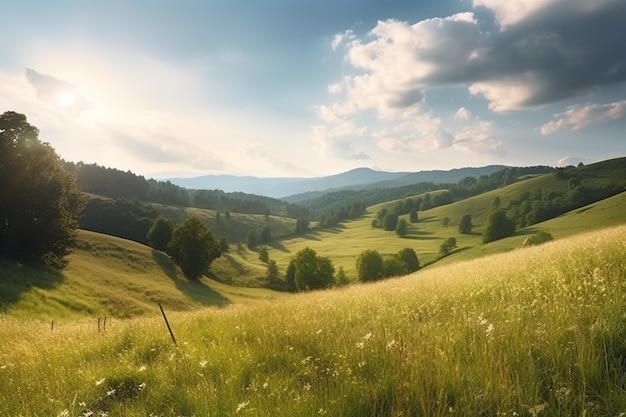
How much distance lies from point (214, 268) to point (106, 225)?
6414cm

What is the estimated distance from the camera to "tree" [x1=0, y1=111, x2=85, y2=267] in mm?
35312

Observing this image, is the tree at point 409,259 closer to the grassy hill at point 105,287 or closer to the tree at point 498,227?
the tree at point 498,227

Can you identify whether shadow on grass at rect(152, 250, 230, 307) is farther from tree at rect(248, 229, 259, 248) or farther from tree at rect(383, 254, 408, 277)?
tree at rect(248, 229, 259, 248)

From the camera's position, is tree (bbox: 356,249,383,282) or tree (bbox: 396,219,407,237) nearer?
tree (bbox: 356,249,383,282)

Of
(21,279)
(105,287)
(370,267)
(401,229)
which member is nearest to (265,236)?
(401,229)

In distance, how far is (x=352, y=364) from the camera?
15.5 feet

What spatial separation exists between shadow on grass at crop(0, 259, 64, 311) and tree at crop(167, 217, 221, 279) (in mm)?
26781

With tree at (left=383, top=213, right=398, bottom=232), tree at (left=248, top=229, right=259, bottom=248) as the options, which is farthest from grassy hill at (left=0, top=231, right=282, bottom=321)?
tree at (left=383, top=213, right=398, bottom=232)

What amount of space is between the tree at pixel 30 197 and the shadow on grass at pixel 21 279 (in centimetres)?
201

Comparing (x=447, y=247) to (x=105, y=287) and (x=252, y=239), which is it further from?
(x=105, y=287)

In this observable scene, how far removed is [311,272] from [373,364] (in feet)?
234

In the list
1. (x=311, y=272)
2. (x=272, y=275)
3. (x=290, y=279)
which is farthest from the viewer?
(x=290, y=279)

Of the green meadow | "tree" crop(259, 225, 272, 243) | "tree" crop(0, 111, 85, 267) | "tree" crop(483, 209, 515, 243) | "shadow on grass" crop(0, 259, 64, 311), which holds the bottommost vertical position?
"tree" crop(259, 225, 272, 243)

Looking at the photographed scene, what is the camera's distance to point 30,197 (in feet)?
118
